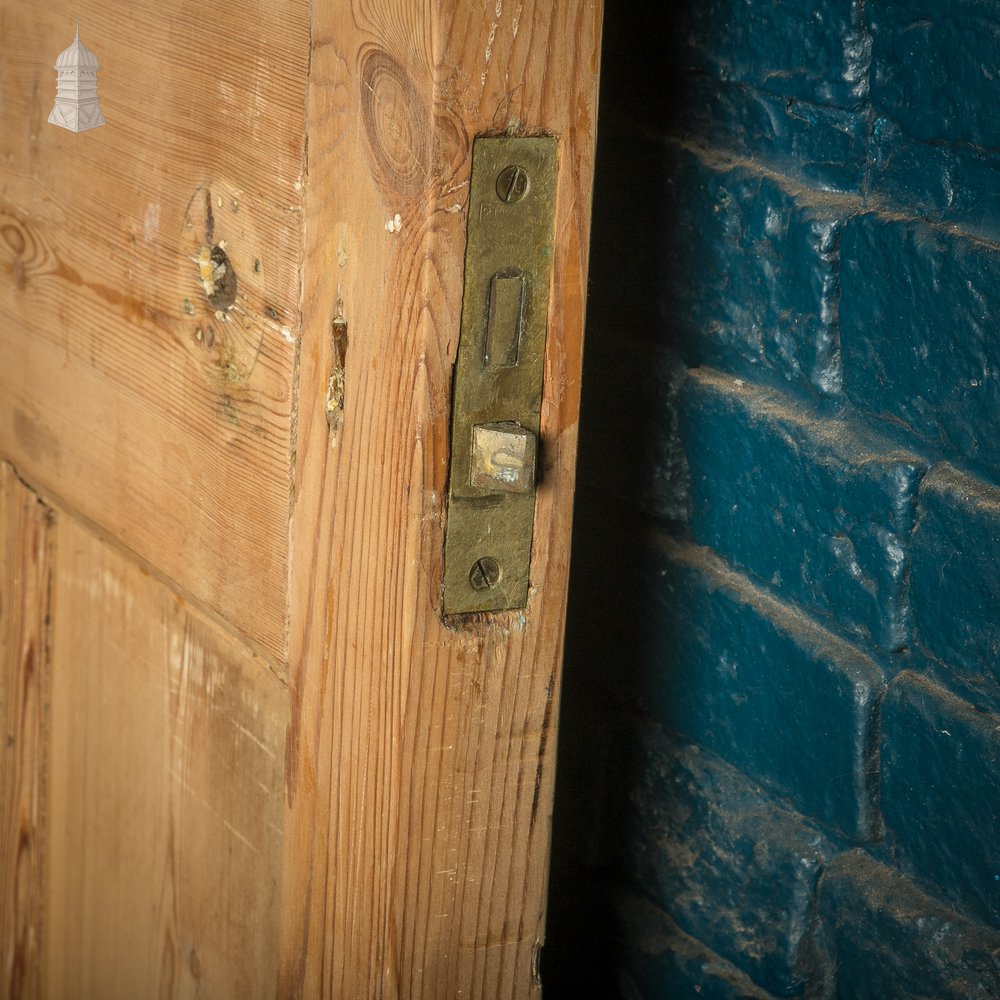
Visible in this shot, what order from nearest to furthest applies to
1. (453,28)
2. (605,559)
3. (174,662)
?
(453,28) → (174,662) → (605,559)

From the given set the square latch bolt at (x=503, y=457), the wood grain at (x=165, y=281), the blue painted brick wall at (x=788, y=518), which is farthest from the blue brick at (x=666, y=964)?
the square latch bolt at (x=503, y=457)

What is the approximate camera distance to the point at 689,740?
→ 127 cm

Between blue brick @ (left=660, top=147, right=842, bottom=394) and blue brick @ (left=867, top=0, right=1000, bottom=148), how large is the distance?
10 centimetres

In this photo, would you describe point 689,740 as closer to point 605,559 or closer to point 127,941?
point 605,559

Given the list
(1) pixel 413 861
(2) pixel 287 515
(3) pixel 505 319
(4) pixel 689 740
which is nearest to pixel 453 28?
(3) pixel 505 319

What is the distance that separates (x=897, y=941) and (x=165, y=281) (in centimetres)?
76

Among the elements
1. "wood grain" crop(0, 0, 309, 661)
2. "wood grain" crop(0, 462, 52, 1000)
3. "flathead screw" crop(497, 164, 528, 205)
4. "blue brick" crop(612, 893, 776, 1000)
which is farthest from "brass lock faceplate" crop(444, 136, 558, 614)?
"wood grain" crop(0, 462, 52, 1000)

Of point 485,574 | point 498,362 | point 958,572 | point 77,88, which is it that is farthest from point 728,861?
point 77,88

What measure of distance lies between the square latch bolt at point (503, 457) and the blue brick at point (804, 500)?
329 millimetres

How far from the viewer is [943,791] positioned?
1044mm

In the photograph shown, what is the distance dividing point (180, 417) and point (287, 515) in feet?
0.62

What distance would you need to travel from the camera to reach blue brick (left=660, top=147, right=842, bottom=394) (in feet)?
3.58

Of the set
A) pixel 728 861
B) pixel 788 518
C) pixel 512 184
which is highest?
pixel 512 184

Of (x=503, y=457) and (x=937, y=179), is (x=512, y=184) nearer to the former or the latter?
(x=503, y=457)
